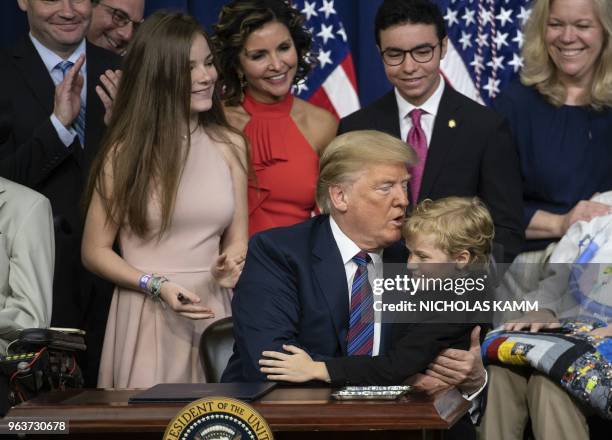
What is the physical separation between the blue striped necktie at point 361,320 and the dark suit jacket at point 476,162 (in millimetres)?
899

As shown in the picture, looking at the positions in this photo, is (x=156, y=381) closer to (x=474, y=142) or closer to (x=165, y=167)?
(x=165, y=167)

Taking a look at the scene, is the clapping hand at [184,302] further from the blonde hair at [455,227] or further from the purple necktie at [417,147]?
the purple necktie at [417,147]

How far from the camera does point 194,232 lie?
4277mm

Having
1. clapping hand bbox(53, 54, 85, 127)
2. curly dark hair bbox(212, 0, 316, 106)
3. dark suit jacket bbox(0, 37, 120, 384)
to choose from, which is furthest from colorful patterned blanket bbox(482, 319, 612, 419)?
clapping hand bbox(53, 54, 85, 127)

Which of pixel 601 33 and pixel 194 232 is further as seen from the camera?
pixel 601 33

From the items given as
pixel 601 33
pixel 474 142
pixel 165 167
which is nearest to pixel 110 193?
pixel 165 167

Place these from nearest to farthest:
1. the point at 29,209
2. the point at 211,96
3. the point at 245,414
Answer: the point at 245,414 < the point at 29,209 < the point at 211,96

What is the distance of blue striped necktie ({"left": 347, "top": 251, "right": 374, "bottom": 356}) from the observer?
3.53 m

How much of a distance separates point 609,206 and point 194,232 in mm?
1432

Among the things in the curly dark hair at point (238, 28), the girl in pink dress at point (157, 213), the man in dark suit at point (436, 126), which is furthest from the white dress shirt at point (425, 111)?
the girl in pink dress at point (157, 213)

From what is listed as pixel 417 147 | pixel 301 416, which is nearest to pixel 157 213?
pixel 417 147

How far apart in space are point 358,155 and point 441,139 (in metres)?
0.92

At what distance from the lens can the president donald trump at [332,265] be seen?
351cm

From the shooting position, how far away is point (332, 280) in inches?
140
